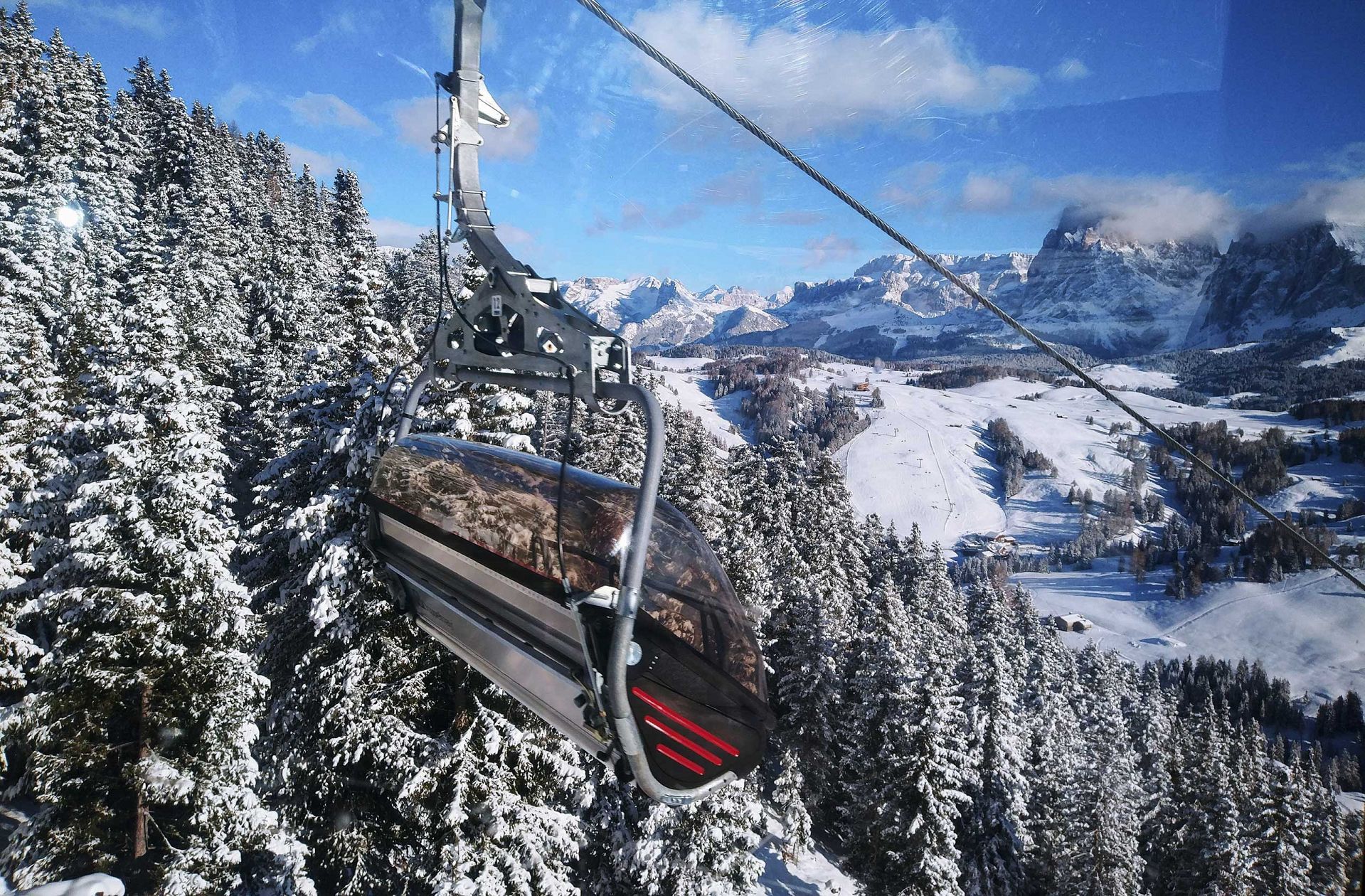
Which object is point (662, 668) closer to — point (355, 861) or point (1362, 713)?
point (355, 861)

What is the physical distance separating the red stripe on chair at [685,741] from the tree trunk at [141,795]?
12.4 m

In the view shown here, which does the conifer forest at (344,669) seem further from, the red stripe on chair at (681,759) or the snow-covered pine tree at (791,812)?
the red stripe on chair at (681,759)

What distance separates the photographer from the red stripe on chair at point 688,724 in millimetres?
3361

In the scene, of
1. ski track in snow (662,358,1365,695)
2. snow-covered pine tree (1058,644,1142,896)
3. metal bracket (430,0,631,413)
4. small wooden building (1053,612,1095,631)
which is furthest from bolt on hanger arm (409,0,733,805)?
small wooden building (1053,612,1095,631)

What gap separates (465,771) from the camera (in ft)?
33.0

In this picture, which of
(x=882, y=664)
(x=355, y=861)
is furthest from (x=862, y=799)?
(x=355, y=861)

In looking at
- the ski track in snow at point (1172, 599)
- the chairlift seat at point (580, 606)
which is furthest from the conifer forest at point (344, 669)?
the ski track in snow at point (1172, 599)

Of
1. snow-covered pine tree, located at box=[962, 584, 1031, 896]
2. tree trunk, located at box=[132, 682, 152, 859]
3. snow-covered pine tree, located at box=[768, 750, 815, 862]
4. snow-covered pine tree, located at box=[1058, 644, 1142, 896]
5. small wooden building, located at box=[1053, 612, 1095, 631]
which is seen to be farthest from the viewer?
small wooden building, located at box=[1053, 612, 1095, 631]

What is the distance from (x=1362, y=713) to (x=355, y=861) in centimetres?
16076

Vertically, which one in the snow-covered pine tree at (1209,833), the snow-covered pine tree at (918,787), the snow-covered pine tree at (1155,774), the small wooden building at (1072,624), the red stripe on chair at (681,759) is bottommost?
the small wooden building at (1072,624)

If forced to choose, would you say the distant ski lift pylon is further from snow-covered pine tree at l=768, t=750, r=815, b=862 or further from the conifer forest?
snow-covered pine tree at l=768, t=750, r=815, b=862

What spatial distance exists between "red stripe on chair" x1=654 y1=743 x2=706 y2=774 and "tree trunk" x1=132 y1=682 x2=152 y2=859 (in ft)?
40.5

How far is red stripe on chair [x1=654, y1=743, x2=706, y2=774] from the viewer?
3.47 metres

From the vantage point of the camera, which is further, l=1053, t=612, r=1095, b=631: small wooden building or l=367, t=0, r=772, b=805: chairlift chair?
l=1053, t=612, r=1095, b=631: small wooden building
